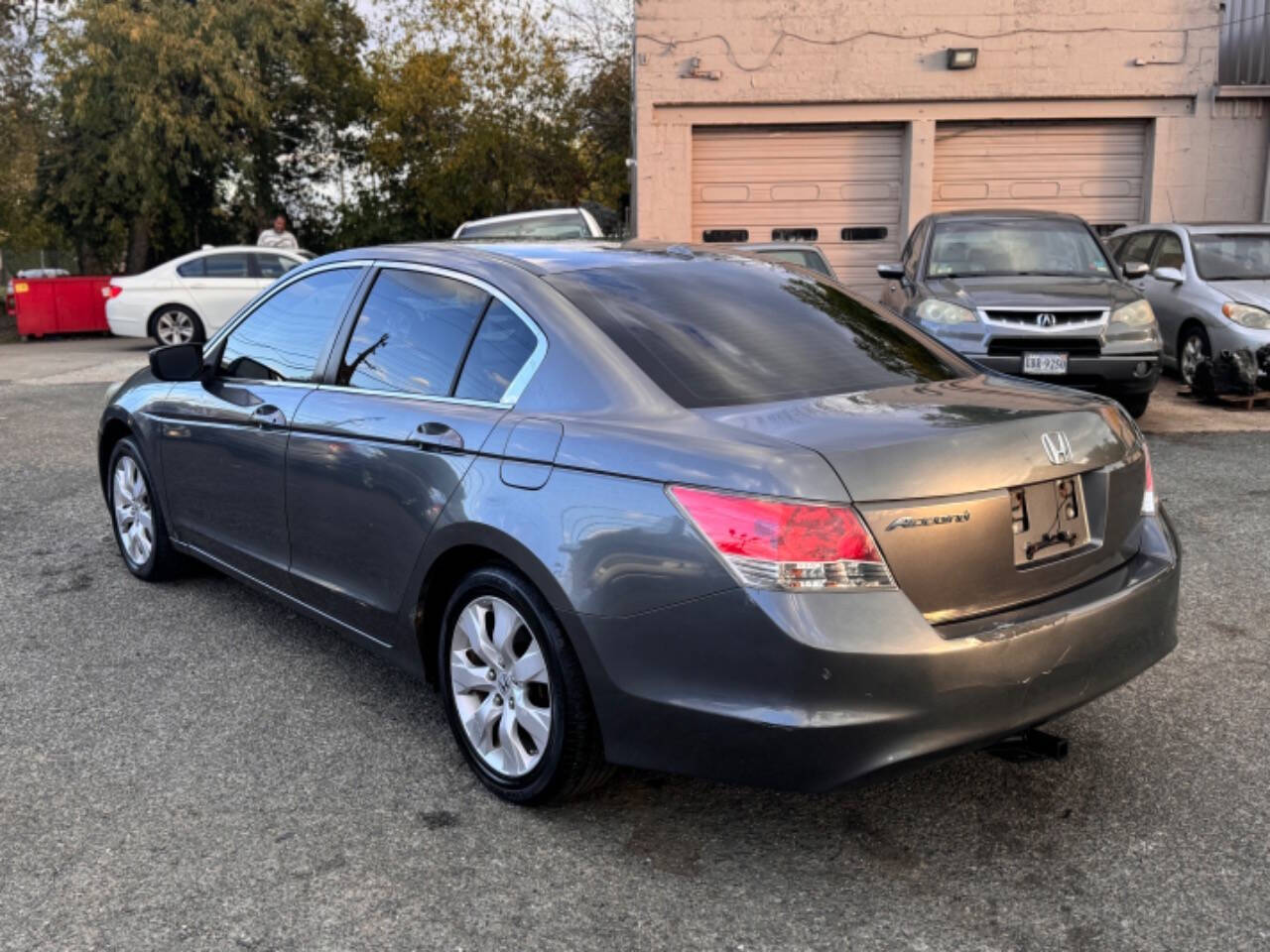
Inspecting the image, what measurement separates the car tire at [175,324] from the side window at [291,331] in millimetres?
13041

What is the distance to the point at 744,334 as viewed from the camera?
11.4ft

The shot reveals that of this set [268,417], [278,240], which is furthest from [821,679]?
[278,240]

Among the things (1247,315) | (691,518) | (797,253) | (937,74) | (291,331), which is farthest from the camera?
(937,74)

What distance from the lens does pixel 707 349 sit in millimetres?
3328

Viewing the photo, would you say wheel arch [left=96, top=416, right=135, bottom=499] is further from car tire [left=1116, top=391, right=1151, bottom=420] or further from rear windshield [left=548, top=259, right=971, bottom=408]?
car tire [left=1116, top=391, right=1151, bottom=420]

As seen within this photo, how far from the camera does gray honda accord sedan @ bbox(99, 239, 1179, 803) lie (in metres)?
2.65

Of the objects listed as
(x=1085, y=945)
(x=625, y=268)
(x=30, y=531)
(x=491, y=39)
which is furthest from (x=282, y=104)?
(x=1085, y=945)

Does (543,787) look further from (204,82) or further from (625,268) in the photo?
(204,82)

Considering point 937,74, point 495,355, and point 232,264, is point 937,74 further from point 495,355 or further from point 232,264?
point 495,355

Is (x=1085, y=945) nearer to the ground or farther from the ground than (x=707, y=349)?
nearer to the ground

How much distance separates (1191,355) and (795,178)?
693cm

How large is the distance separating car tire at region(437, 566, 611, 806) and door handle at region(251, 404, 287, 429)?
1.14 meters

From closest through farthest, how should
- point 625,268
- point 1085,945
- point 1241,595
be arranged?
point 1085,945
point 625,268
point 1241,595

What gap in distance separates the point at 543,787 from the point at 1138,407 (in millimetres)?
7474
